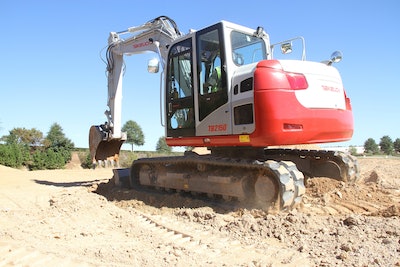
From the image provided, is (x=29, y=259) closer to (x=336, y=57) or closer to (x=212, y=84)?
(x=212, y=84)

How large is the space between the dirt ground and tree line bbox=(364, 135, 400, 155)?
42.2 metres

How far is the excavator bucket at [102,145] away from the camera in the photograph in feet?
31.4

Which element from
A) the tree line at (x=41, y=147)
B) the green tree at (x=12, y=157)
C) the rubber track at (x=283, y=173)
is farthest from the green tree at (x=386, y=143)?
the rubber track at (x=283, y=173)

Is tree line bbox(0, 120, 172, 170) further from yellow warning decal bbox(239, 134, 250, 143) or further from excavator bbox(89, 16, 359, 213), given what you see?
yellow warning decal bbox(239, 134, 250, 143)

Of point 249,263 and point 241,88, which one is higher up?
point 241,88

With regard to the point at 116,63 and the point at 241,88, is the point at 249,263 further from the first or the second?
the point at 116,63

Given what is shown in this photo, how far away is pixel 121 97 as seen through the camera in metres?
9.81

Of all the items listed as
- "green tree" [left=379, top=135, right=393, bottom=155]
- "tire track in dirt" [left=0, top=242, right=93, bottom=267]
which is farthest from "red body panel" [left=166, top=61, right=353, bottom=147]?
"green tree" [left=379, top=135, right=393, bottom=155]

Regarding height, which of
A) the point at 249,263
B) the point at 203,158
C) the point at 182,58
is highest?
the point at 182,58

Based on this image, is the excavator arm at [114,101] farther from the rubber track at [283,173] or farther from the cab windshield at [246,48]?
the rubber track at [283,173]

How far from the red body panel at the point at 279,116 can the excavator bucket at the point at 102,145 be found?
15.6ft

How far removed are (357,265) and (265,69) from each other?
3168mm

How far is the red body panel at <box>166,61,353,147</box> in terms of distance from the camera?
5492 millimetres

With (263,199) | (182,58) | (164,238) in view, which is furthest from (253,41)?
(164,238)
